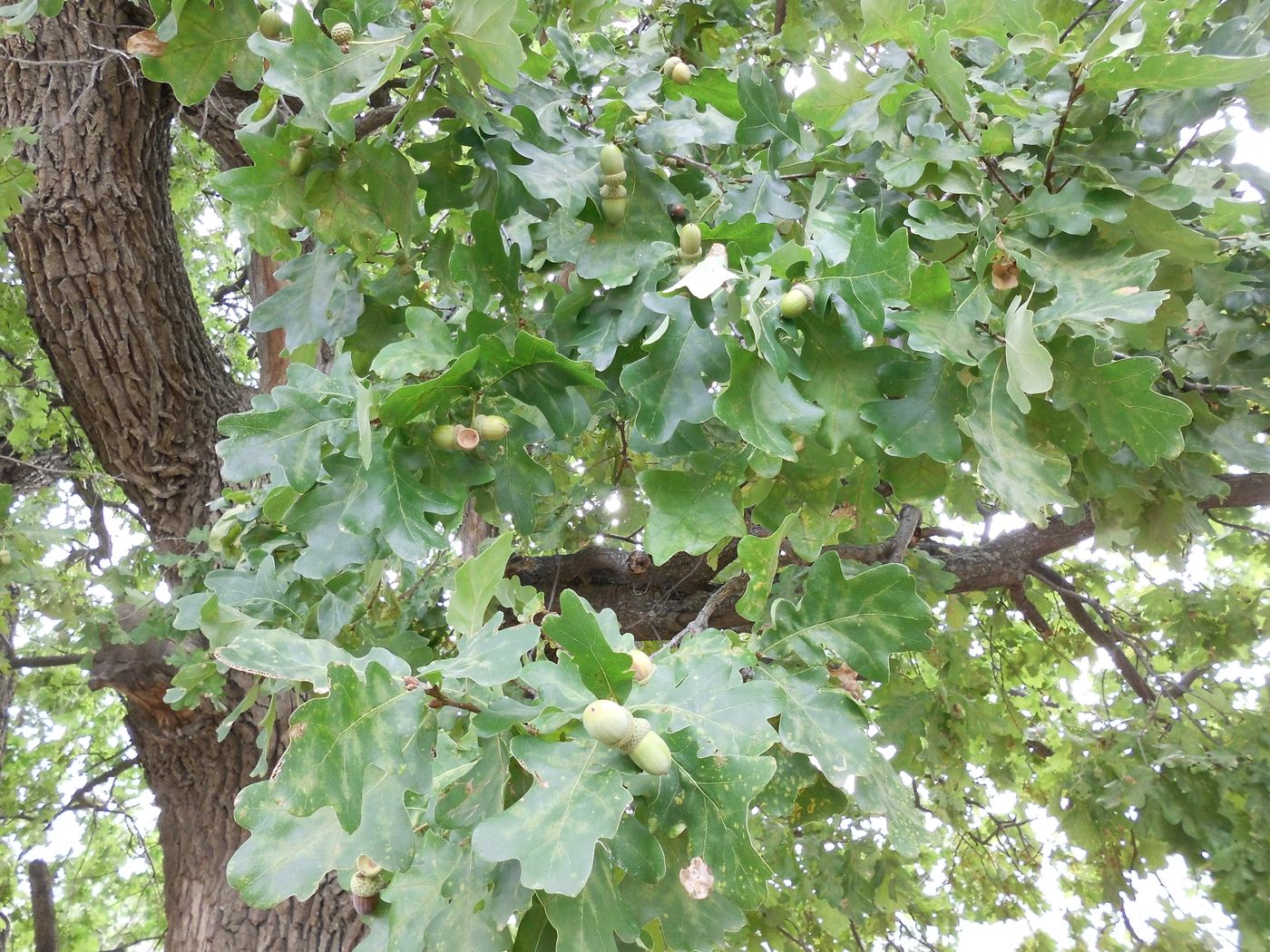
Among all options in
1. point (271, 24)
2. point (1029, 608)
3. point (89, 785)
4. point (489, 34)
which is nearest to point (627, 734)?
point (489, 34)

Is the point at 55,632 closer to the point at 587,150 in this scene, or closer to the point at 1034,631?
the point at 587,150

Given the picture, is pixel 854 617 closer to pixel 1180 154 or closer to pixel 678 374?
pixel 678 374

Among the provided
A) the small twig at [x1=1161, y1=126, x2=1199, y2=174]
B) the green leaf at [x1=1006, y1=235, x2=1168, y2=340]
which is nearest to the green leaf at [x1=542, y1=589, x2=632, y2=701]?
the green leaf at [x1=1006, y1=235, x2=1168, y2=340]

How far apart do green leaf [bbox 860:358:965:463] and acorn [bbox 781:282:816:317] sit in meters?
0.19

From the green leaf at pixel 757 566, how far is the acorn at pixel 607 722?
393 millimetres

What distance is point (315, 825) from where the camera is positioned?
96 cm

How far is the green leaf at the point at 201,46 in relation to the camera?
138cm

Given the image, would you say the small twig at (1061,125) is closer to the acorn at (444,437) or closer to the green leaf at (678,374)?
the green leaf at (678,374)

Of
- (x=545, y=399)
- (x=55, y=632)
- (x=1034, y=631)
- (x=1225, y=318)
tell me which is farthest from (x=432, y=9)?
(x=1034, y=631)

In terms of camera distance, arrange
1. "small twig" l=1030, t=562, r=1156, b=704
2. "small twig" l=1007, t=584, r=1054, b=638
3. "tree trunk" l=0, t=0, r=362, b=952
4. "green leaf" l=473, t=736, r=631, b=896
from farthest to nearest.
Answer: "small twig" l=1007, t=584, r=1054, b=638 < "small twig" l=1030, t=562, r=1156, b=704 < "tree trunk" l=0, t=0, r=362, b=952 < "green leaf" l=473, t=736, r=631, b=896

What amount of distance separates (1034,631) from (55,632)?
3898 millimetres

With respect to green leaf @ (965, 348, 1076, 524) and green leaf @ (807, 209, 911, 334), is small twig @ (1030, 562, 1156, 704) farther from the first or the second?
green leaf @ (807, 209, 911, 334)

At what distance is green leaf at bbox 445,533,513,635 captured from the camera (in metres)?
1.01

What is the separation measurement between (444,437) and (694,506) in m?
0.40
